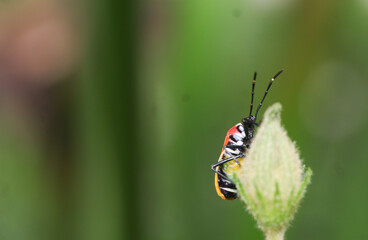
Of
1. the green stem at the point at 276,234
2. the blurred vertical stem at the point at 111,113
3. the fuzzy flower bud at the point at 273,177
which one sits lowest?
the green stem at the point at 276,234

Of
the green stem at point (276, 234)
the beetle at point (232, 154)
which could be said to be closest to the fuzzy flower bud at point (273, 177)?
the green stem at point (276, 234)

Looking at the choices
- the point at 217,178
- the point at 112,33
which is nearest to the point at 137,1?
the point at 112,33

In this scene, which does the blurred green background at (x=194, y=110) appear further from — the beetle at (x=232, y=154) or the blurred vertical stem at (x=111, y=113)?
the beetle at (x=232, y=154)

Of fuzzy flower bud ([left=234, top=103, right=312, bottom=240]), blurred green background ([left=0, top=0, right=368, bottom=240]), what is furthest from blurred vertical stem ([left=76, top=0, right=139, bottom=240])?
fuzzy flower bud ([left=234, top=103, right=312, bottom=240])

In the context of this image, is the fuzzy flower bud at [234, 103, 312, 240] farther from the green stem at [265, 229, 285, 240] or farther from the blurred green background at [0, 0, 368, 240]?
the blurred green background at [0, 0, 368, 240]

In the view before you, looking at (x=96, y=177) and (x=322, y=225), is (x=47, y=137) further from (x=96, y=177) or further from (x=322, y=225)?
(x=322, y=225)
